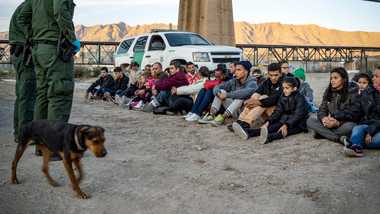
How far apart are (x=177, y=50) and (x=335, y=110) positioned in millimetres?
8022

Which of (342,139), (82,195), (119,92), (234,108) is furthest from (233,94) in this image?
(119,92)

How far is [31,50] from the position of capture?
20.5 feet

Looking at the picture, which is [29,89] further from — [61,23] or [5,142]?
[61,23]

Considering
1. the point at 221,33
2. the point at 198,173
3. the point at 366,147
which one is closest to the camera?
the point at 198,173

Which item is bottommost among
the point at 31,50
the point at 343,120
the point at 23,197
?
the point at 23,197

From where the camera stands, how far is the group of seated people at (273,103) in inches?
247

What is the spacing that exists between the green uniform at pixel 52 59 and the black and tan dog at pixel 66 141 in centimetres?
89

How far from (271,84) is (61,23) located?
353 cm

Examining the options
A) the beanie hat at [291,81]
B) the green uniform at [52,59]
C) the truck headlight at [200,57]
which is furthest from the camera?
the truck headlight at [200,57]

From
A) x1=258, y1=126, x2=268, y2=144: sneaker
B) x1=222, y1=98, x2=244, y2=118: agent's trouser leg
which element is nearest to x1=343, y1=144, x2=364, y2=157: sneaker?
x1=258, y1=126, x2=268, y2=144: sneaker

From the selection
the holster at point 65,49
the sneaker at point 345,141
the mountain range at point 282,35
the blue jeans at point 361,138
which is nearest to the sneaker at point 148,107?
the holster at point 65,49

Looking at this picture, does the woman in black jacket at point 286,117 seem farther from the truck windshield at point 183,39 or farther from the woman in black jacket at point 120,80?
the truck windshield at point 183,39

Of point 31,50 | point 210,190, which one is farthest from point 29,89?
point 210,190

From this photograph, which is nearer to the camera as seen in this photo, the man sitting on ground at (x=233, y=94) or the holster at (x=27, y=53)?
the holster at (x=27, y=53)
